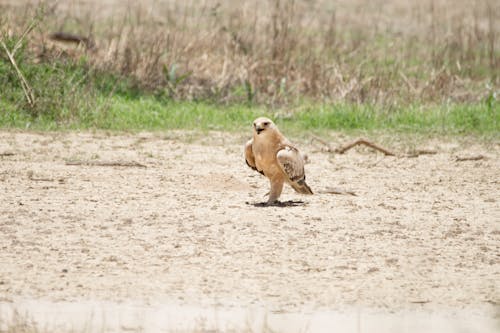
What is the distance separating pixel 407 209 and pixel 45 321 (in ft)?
10.7

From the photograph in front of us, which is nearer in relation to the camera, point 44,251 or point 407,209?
point 44,251

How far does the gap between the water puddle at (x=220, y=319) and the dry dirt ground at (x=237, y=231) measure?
0.38 feet

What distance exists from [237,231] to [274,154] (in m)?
0.69

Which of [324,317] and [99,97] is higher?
[324,317]

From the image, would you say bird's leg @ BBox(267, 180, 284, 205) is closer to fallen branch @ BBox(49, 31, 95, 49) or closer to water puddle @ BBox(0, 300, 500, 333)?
water puddle @ BBox(0, 300, 500, 333)

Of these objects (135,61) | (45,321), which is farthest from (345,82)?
(45,321)

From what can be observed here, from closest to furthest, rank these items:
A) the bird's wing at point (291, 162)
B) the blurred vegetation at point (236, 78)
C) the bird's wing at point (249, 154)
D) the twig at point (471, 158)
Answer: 1. the bird's wing at point (291, 162)
2. the bird's wing at point (249, 154)
3. the twig at point (471, 158)
4. the blurred vegetation at point (236, 78)

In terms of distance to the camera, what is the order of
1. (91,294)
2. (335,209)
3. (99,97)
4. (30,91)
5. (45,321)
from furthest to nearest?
1. (99,97)
2. (30,91)
3. (335,209)
4. (91,294)
5. (45,321)

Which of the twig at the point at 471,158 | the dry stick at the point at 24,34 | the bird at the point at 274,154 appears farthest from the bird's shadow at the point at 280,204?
the dry stick at the point at 24,34

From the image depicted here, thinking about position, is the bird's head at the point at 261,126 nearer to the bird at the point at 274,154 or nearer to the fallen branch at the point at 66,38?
the bird at the point at 274,154

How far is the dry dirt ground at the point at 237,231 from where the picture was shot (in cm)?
498

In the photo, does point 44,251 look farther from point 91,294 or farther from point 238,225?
point 238,225

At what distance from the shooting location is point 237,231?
6.07 m

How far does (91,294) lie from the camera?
4.84m
